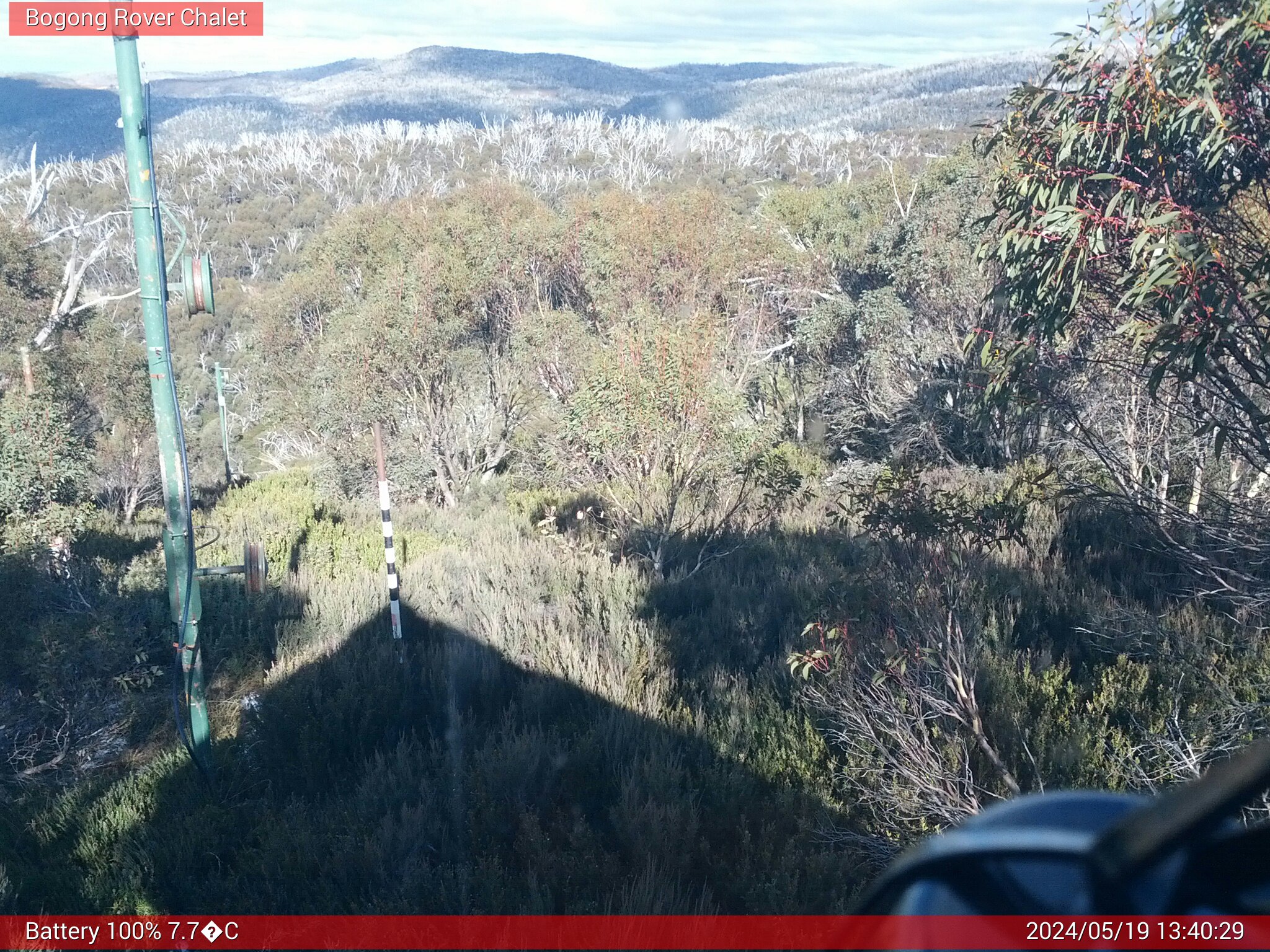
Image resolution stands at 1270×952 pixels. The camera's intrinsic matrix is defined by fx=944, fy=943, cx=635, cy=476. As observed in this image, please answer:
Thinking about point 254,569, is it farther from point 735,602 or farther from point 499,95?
point 499,95

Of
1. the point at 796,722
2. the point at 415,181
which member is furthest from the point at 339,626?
the point at 415,181

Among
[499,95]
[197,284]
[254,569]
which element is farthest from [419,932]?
[499,95]

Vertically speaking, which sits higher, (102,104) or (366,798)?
(102,104)

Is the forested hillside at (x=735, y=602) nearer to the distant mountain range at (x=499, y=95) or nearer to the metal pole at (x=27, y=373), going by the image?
the metal pole at (x=27, y=373)

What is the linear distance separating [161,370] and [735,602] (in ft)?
15.0

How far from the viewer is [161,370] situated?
4.93 metres

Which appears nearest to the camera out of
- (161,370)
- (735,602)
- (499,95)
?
(161,370)

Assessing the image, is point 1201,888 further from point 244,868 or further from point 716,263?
point 716,263

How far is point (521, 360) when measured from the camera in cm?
1727

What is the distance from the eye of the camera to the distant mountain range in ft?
229

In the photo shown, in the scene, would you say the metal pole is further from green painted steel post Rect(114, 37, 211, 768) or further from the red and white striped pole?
green painted steel post Rect(114, 37, 211, 768)

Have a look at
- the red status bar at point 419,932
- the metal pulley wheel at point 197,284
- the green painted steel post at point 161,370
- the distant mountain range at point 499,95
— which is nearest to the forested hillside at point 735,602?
the red status bar at point 419,932

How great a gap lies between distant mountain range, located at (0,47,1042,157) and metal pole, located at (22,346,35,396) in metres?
52.5

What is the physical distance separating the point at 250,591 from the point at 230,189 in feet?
220
